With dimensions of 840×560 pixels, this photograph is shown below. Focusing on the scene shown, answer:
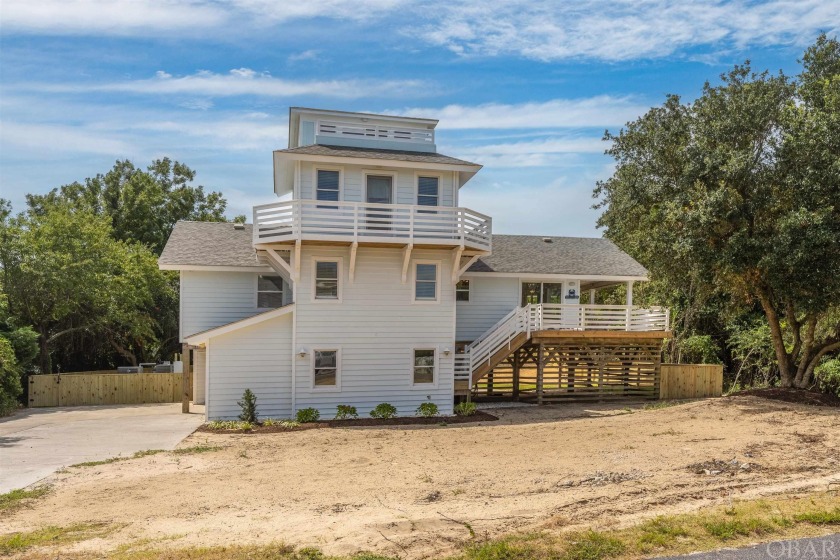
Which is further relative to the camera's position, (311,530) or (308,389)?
→ (308,389)

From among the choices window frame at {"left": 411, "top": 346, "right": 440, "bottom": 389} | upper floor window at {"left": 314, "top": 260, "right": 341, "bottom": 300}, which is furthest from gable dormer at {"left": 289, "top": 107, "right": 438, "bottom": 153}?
window frame at {"left": 411, "top": 346, "right": 440, "bottom": 389}

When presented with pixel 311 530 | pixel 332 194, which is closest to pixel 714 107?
pixel 332 194

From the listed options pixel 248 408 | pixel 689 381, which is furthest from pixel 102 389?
pixel 689 381

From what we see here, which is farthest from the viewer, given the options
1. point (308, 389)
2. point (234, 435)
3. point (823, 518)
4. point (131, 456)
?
point (308, 389)

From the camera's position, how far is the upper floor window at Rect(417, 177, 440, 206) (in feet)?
69.4

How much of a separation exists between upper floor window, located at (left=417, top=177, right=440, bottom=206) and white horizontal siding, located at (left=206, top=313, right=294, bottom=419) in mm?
5627

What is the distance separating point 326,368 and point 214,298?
Answer: 506cm

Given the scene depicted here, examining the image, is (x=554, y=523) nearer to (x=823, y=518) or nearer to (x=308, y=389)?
(x=823, y=518)

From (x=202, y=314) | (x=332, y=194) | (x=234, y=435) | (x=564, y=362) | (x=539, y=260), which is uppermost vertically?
(x=332, y=194)

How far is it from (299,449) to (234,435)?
3109 millimetres

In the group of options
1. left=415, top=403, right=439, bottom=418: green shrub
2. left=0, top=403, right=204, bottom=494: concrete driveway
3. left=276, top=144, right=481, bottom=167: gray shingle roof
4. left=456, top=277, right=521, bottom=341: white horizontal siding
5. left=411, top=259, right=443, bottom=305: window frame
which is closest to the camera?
left=0, top=403, right=204, bottom=494: concrete driveway

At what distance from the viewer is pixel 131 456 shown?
1407 centimetres

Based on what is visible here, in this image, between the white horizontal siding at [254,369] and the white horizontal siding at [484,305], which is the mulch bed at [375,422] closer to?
the white horizontal siding at [254,369]

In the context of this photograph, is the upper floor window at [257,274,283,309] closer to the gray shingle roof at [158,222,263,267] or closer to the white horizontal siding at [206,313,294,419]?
the gray shingle roof at [158,222,263,267]
